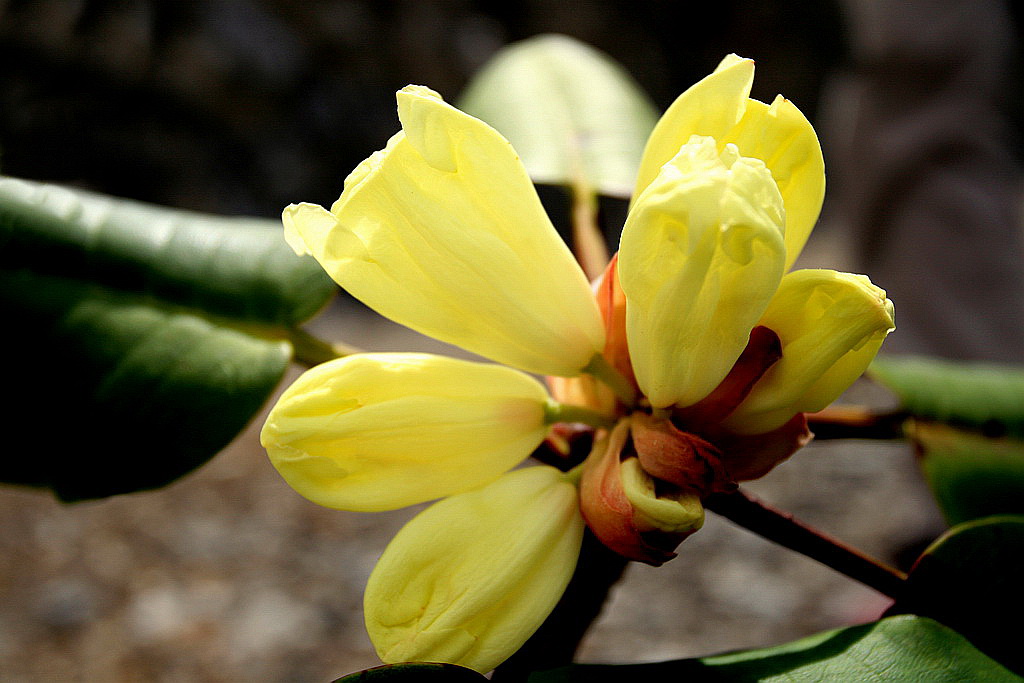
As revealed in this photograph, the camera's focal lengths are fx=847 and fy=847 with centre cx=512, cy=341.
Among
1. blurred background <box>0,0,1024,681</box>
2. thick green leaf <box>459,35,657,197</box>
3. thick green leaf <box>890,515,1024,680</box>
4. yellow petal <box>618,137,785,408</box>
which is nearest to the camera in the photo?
yellow petal <box>618,137,785,408</box>

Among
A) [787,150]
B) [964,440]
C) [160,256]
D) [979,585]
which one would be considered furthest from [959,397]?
[160,256]

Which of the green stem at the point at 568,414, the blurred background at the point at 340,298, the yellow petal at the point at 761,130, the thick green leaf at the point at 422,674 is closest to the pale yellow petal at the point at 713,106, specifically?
the yellow petal at the point at 761,130

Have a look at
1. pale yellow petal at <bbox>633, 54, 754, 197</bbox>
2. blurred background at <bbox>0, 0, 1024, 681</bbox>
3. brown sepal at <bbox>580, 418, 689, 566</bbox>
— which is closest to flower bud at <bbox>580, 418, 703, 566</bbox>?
brown sepal at <bbox>580, 418, 689, 566</bbox>

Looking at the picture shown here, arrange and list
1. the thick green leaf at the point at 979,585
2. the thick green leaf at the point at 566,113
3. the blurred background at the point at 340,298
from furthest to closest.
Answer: the blurred background at the point at 340,298, the thick green leaf at the point at 566,113, the thick green leaf at the point at 979,585

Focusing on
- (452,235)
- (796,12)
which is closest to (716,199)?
(452,235)

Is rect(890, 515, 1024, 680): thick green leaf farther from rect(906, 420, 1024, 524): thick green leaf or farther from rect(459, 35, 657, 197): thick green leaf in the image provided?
rect(459, 35, 657, 197): thick green leaf

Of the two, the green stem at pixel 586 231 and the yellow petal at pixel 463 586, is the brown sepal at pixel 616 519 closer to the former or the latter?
the yellow petal at pixel 463 586

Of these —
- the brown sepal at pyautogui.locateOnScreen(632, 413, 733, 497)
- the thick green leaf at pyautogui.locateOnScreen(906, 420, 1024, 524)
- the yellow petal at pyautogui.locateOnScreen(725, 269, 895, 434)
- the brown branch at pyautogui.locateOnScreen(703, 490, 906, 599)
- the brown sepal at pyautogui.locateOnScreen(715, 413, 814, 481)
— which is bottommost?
the thick green leaf at pyautogui.locateOnScreen(906, 420, 1024, 524)
